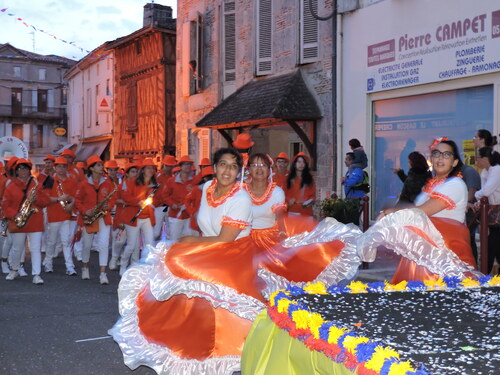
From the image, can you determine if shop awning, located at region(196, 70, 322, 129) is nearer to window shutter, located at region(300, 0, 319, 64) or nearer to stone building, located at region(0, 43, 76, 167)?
window shutter, located at region(300, 0, 319, 64)

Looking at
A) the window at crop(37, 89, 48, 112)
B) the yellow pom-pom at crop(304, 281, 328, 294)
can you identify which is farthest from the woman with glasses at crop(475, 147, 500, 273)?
the window at crop(37, 89, 48, 112)

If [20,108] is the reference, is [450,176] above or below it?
below

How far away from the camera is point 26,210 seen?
10016 millimetres

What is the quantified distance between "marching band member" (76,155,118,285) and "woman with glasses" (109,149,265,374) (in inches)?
186

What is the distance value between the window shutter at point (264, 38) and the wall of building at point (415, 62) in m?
Result: 3.16

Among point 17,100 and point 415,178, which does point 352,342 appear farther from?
point 17,100

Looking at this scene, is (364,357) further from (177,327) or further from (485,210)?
(485,210)

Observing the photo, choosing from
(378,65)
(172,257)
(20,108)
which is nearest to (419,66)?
(378,65)

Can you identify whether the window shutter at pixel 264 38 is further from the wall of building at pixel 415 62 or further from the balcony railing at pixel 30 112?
the balcony railing at pixel 30 112

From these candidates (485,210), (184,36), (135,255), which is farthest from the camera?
(184,36)

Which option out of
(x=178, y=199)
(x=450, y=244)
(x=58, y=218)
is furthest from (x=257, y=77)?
(x=450, y=244)

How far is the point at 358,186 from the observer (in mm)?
12234

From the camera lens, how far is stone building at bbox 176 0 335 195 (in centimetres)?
1588

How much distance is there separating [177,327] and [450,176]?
8.26ft
